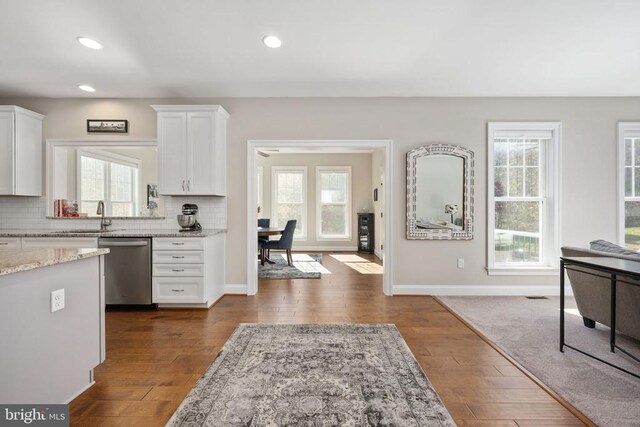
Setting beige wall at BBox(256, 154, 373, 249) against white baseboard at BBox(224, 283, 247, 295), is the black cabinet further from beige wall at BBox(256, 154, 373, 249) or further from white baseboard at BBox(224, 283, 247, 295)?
white baseboard at BBox(224, 283, 247, 295)

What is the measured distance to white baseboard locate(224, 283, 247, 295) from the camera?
420 centimetres

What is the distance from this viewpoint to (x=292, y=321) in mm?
3172

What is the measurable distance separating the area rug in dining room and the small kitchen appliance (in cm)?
169

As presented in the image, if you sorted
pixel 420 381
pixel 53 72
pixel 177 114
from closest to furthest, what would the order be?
pixel 420 381 < pixel 53 72 < pixel 177 114

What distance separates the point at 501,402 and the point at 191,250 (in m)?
3.12

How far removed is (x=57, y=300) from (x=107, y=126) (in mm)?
3290

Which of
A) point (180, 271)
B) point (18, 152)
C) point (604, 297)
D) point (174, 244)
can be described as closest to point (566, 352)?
point (604, 297)

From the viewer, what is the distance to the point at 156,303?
3590mm

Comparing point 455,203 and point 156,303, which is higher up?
point 455,203

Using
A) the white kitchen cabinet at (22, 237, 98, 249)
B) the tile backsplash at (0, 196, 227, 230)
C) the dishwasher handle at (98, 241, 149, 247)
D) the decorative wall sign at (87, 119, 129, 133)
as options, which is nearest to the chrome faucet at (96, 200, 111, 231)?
the tile backsplash at (0, 196, 227, 230)

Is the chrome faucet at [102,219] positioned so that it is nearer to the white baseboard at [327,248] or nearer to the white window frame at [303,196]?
the white window frame at [303,196]

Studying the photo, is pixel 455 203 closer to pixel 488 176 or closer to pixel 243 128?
pixel 488 176

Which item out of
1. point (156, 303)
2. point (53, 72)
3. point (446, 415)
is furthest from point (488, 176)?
point (53, 72)

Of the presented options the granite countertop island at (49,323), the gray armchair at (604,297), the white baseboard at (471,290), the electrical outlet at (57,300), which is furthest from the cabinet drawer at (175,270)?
the gray armchair at (604,297)
